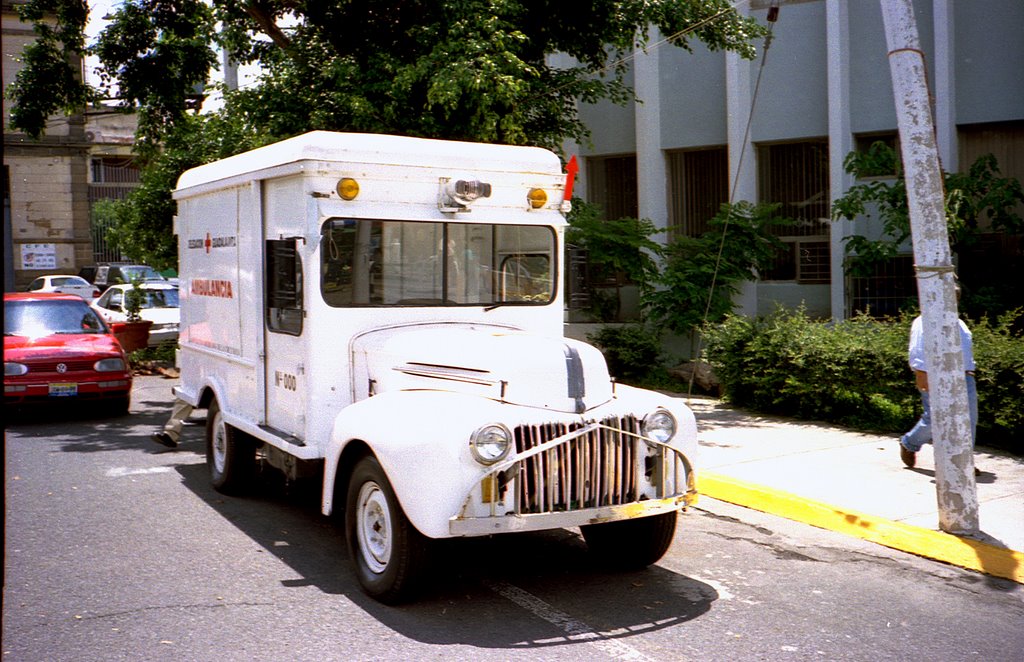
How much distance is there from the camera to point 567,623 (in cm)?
534

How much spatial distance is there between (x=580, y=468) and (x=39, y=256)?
128 feet

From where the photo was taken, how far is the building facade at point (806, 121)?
554 inches

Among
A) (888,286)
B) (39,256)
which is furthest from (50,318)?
(39,256)

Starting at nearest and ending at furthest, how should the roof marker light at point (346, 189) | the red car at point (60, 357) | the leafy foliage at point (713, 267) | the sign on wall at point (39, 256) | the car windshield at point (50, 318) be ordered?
the roof marker light at point (346, 189) < the red car at point (60, 357) < the car windshield at point (50, 318) < the leafy foliage at point (713, 267) < the sign on wall at point (39, 256)

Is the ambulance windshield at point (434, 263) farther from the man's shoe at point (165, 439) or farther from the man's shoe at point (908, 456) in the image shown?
the man's shoe at point (165, 439)

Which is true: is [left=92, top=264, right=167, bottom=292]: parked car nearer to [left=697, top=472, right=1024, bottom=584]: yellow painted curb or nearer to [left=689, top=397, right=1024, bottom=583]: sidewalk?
[left=689, top=397, right=1024, bottom=583]: sidewalk

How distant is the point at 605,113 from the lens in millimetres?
18266

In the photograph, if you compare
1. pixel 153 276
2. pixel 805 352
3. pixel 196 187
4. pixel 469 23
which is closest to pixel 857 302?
pixel 805 352

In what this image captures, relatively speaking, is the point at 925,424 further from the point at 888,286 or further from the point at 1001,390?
the point at 888,286

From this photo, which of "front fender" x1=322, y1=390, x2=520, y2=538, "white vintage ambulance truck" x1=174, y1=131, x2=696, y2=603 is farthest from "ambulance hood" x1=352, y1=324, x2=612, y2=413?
"front fender" x1=322, y1=390, x2=520, y2=538

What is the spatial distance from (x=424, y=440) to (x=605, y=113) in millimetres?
13887

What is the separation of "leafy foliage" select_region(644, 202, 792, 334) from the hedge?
7.28ft

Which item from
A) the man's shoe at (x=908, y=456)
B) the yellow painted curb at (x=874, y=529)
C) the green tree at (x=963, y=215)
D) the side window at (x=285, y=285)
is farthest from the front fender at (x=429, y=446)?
the green tree at (x=963, y=215)

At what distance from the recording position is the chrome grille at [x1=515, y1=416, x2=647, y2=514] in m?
5.40
